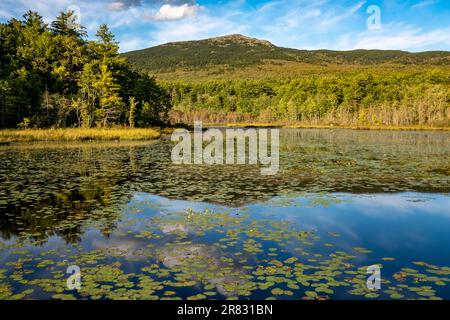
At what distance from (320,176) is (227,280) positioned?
1369cm

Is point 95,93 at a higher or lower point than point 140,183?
higher

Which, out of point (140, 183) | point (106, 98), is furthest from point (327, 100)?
point (140, 183)

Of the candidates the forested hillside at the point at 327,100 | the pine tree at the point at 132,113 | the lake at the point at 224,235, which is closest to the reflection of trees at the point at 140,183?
the lake at the point at 224,235

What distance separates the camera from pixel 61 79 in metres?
55.4

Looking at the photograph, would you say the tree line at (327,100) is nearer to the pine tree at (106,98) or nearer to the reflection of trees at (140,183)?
the pine tree at (106,98)

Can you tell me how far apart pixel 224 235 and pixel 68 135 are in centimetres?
3915

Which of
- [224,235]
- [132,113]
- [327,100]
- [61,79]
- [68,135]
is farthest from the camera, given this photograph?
[327,100]

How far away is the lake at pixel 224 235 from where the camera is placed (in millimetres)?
6926

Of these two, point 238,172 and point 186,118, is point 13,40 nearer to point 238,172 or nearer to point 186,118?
point 238,172

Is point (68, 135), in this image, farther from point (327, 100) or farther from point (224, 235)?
point (327, 100)

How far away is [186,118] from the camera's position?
397 ft

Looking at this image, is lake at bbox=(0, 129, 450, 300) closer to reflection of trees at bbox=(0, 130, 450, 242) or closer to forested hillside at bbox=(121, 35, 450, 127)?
reflection of trees at bbox=(0, 130, 450, 242)

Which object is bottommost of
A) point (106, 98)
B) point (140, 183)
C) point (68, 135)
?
point (140, 183)

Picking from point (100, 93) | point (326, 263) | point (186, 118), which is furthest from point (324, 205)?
point (186, 118)
